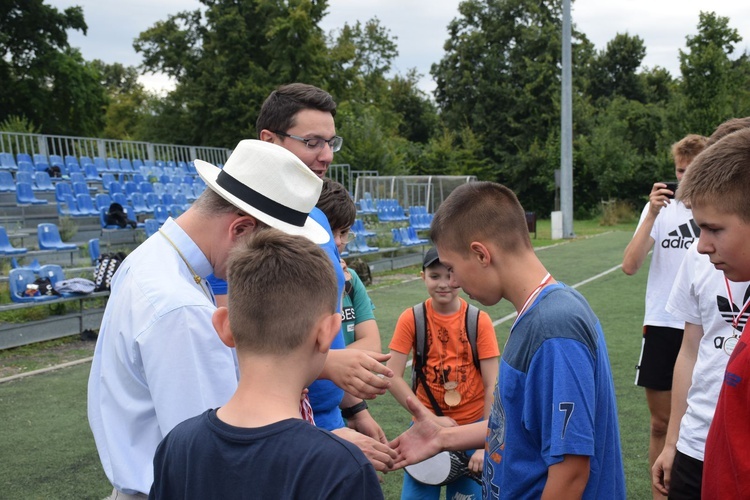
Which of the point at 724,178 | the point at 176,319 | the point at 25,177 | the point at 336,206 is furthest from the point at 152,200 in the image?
the point at 724,178

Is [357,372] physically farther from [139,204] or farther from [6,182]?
[6,182]

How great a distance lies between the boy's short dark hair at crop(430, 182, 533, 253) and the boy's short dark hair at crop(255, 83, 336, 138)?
3.28 ft

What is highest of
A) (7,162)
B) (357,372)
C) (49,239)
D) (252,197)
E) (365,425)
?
(7,162)

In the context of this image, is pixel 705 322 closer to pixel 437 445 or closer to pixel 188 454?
pixel 437 445

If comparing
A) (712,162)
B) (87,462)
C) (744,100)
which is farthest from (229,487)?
(744,100)

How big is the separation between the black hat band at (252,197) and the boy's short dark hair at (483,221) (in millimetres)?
488

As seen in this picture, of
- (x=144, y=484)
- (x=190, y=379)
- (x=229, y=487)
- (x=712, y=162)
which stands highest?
(x=712, y=162)

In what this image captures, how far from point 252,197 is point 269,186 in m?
0.07

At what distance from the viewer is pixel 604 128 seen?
4284 centimetres

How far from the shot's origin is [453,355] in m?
3.75

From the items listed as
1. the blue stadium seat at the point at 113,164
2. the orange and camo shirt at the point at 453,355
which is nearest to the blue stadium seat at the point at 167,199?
the blue stadium seat at the point at 113,164

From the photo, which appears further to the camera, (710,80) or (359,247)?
(710,80)

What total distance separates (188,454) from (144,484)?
41 centimetres

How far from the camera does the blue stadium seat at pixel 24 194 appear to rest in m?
15.4
